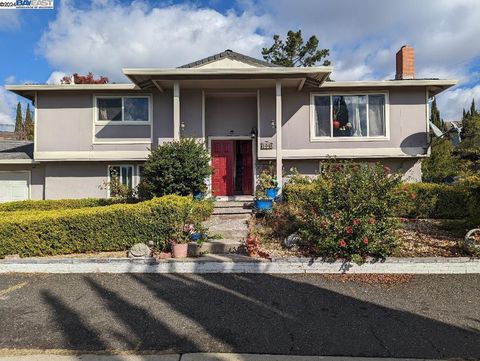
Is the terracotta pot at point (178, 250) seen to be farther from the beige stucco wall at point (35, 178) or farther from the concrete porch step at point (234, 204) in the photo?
the beige stucco wall at point (35, 178)

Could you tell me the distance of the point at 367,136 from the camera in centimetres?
1313

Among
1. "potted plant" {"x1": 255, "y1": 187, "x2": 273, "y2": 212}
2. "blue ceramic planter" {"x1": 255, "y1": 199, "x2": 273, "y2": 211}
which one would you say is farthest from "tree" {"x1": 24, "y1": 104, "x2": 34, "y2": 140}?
"blue ceramic planter" {"x1": 255, "y1": 199, "x2": 273, "y2": 211}

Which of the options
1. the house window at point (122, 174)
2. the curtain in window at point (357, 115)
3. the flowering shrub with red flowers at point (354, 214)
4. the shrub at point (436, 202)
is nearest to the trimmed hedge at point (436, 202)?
the shrub at point (436, 202)

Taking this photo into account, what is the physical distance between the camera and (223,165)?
44.8 ft

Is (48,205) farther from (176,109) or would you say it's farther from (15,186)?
(176,109)

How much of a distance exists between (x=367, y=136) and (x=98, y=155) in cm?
947

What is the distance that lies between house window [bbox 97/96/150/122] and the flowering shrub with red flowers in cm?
812

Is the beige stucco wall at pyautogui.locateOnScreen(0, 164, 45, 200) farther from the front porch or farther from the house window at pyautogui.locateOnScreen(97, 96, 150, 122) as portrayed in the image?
the front porch

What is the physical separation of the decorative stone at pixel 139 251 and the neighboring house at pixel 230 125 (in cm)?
628

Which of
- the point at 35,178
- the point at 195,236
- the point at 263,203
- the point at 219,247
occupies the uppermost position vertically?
the point at 35,178

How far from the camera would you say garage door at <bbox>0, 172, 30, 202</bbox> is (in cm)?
1423

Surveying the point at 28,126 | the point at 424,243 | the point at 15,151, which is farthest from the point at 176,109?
the point at 28,126

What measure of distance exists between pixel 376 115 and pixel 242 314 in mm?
10463

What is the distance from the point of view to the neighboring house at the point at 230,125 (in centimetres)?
1295
